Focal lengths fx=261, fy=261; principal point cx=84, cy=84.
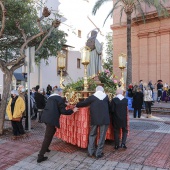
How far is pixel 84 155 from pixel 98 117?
41.0 inches

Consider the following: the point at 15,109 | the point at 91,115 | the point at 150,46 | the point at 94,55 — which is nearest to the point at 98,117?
the point at 91,115

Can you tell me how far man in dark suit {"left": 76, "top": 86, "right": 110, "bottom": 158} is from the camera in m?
6.00

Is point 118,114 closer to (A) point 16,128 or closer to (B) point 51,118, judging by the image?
(B) point 51,118

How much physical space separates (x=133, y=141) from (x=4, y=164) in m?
3.66

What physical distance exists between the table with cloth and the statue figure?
2.45 metres

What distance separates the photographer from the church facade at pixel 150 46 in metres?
21.8

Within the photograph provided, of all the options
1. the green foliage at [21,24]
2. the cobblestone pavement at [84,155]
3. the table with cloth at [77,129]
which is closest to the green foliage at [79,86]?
the table with cloth at [77,129]

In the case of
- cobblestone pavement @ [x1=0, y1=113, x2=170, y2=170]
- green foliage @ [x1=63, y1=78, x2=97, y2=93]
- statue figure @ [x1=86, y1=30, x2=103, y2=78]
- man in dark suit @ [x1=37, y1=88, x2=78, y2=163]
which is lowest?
cobblestone pavement @ [x1=0, y1=113, x2=170, y2=170]

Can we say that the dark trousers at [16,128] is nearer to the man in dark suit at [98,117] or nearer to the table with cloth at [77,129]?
the table with cloth at [77,129]

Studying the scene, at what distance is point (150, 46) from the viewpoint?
22.9m

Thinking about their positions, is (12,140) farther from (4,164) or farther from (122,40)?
(122,40)

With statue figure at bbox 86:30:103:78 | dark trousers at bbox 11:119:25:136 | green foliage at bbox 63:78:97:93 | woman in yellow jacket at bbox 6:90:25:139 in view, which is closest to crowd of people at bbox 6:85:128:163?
green foliage at bbox 63:78:97:93

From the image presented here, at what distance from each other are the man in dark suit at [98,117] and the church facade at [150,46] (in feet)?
55.7

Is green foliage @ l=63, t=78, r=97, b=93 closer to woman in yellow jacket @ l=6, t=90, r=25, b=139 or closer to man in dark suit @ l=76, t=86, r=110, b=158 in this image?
man in dark suit @ l=76, t=86, r=110, b=158
